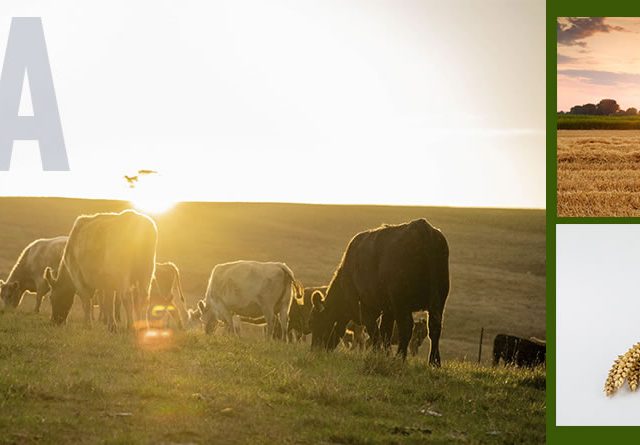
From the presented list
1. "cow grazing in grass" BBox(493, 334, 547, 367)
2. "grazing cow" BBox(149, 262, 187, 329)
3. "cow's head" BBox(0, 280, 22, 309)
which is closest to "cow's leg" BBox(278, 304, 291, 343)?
"cow grazing in grass" BBox(493, 334, 547, 367)

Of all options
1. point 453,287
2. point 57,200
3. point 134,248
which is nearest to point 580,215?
point 134,248

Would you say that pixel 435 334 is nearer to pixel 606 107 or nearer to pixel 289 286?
pixel 606 107

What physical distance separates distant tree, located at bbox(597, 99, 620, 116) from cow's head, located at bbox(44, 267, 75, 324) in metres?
12.1

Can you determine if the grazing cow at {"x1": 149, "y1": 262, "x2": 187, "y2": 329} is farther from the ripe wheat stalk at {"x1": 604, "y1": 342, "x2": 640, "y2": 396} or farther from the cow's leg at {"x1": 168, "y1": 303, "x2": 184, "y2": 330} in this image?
the ripe wheat stalk at {"x1": 604, "y1": 342, "x2": 640, "y2": 396}

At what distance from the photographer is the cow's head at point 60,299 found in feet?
66.5

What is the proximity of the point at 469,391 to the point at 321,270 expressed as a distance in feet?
144

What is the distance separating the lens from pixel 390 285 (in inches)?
676

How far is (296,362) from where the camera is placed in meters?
15.1

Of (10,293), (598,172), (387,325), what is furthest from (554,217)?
(10,293)

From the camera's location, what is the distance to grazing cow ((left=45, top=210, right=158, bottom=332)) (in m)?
19.5

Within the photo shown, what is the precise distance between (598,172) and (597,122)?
2.29 ft

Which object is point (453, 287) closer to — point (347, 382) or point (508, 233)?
point (508, 233)

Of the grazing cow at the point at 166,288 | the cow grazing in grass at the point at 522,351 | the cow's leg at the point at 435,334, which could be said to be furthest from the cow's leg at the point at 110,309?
the grazing cow at the point at 166,288

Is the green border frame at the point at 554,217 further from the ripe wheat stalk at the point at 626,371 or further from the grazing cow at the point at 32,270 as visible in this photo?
the grazing cow at the point at 32,270
